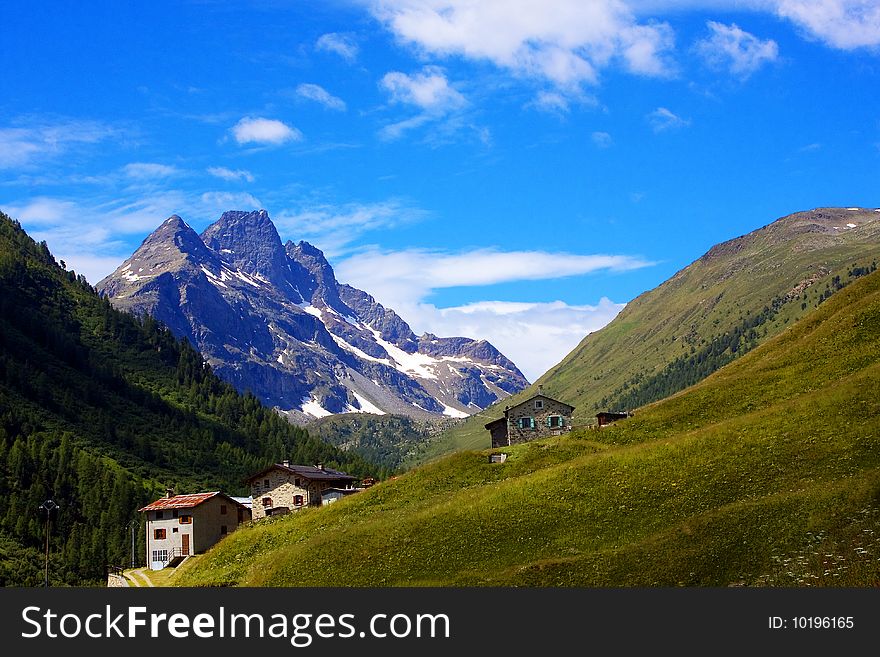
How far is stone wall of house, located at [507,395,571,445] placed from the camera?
14650 cm

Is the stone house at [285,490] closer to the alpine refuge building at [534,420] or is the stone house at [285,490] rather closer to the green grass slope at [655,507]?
the green grass slope at [655,507]

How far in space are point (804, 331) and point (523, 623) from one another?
9453cm

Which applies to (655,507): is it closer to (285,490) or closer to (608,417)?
(608,417)

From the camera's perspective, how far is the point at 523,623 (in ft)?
199

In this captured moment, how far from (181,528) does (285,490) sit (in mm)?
15574

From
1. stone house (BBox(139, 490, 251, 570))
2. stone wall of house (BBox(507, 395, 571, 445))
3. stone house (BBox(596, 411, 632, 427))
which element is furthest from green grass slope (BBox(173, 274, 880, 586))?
stone wall of house (BBox(507, 395, 571, 445))

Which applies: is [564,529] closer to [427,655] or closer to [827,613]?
[827,613]

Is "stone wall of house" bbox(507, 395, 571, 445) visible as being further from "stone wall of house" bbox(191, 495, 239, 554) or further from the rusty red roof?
the rusty red roof

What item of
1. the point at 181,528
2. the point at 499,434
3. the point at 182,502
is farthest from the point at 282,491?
the point at 499,434

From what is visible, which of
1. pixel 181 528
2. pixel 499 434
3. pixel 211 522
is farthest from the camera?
pixel 499 434

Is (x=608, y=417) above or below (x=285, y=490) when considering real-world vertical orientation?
above

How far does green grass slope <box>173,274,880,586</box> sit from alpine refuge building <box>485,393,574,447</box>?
2209cm

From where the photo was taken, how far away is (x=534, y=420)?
14738 cm

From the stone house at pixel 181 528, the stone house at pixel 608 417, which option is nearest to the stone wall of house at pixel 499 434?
the stone house at pixel 608 417
